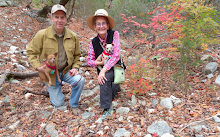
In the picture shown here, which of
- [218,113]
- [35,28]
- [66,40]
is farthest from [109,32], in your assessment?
[35,28]

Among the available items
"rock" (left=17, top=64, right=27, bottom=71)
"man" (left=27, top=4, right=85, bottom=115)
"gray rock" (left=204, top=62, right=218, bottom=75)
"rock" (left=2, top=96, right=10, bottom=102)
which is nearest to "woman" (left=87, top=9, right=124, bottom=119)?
"man" (left=27, top=4, right=85, bottom=115)

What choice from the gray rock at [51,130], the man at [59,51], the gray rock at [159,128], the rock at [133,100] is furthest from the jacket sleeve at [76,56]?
→ the gray rock at [159,128]

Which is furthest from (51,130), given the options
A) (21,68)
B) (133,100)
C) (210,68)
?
(210,68)

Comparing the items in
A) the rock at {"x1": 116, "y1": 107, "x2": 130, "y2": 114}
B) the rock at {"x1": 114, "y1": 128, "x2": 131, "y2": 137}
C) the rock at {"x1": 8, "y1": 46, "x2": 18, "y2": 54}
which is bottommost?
the rock at {"x1": 114, "y1": 128, "x2": 131, "y2": 137}

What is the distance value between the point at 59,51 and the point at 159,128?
2469mm

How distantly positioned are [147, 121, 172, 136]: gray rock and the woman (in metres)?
0.90

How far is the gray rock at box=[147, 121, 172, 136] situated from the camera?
7.94 ft

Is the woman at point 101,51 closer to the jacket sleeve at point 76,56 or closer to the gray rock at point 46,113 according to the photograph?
the jacket sleeve at point 76,56

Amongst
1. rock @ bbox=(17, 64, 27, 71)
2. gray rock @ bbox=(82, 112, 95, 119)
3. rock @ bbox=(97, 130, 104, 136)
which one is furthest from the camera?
rock @ bbox=(17, 64, 27, 71)

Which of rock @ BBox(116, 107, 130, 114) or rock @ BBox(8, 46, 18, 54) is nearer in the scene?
rock @ BBox(116, 107, 130, 114)

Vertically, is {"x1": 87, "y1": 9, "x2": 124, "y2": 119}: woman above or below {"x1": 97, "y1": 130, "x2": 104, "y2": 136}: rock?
above

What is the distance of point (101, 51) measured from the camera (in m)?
3.42

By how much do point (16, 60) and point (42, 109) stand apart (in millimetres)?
2757

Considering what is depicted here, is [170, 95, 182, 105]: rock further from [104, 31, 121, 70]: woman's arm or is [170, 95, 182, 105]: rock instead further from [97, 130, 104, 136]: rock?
[97, 130, 104, 136]: rock
